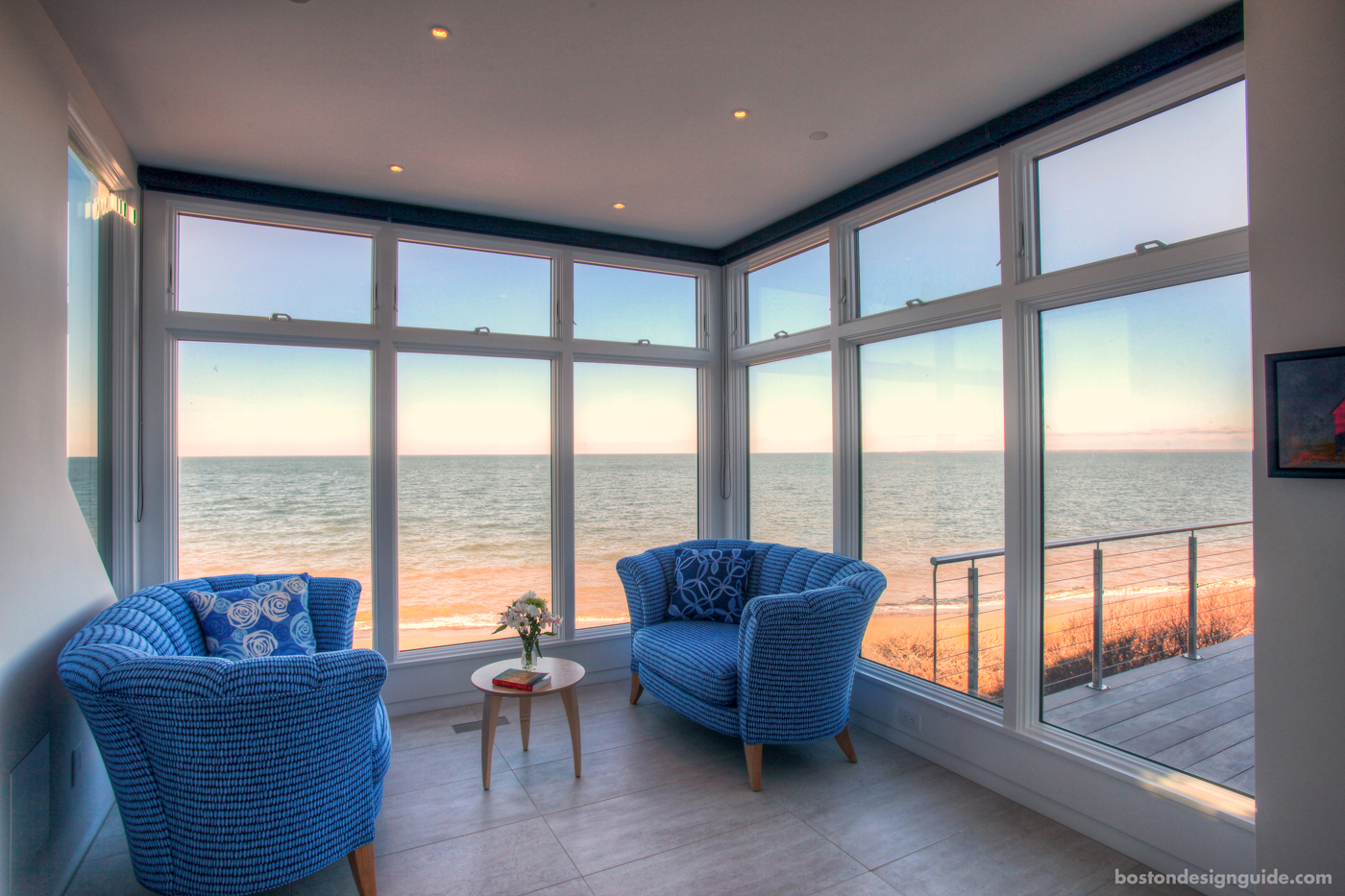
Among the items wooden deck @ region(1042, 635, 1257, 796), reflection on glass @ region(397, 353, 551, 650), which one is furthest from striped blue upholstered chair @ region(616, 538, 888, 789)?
reflection on glass @ region(397, 353, 551, 650)

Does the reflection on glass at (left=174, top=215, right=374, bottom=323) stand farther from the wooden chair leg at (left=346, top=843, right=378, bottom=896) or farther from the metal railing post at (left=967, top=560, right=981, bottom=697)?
the metal railing post at (left=967, top=560, right=981, bottom=697)

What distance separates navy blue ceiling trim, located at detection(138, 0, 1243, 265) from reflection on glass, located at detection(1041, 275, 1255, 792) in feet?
2.67

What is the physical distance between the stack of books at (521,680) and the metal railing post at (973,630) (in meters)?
2.03

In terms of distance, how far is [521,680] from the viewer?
10.3ft

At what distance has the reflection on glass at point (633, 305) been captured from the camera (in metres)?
4.86

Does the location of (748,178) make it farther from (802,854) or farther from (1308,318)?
(802,854)

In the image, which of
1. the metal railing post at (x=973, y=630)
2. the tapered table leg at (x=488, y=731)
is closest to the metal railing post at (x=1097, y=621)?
the metal railing post at (x=973, y=630)

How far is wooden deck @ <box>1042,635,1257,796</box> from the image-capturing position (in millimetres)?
2426

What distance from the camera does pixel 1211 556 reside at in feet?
8.25

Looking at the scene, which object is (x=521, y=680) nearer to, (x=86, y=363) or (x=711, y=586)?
(x=711, y=586)

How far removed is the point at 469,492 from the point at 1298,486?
4007mm

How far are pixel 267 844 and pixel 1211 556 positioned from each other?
10.7 feet

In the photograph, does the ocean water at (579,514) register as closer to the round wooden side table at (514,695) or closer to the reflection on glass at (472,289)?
the reflection on glass at (472,289)

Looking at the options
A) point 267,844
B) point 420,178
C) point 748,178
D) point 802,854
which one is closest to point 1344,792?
point 802,854
